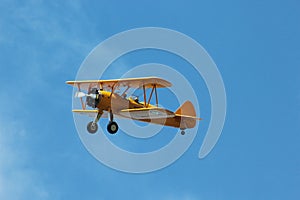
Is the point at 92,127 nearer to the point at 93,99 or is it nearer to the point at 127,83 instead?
the point at 93,99

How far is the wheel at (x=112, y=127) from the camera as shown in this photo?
41.2 meters

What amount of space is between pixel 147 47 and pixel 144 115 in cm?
491

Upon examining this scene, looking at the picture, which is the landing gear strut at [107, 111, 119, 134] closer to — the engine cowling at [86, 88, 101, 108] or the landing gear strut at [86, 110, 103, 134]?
the landing gear strut at [86, 110, 103, 134]

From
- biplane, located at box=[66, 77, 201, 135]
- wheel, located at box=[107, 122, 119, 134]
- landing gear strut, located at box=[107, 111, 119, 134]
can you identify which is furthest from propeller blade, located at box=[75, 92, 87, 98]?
wheel, located at box=[107, 122, 119, 134]

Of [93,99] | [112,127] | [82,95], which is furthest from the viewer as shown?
[82,95]

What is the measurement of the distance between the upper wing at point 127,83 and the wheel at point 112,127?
119 inches

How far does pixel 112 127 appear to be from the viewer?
4128 cm

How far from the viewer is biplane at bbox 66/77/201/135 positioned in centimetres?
4141

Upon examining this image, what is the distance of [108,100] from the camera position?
41.5m

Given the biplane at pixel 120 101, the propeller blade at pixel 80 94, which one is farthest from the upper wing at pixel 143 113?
the propeller blade at pixel 80 94

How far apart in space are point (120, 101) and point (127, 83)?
58.5 inches

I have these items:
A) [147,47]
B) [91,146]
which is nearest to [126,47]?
[147,47]

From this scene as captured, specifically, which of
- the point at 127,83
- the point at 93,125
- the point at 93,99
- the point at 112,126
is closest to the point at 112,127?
the point at 112,126

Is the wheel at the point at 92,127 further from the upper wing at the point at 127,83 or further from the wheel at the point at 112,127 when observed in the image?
the upper wing at the point at 127,83
